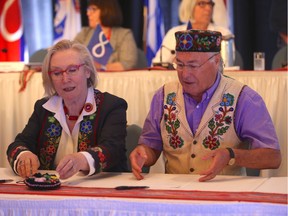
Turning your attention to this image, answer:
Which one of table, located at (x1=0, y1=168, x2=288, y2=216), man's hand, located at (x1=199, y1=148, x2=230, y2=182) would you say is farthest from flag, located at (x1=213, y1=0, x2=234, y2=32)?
table, located at (x1=0, y1=168, x2=288, y2=216)

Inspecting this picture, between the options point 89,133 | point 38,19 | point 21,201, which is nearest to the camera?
point 21,201

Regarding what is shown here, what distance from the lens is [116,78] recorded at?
15.6 feet

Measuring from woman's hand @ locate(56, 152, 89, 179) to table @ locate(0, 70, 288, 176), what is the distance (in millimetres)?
1442

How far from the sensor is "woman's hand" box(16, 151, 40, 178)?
3.33 m

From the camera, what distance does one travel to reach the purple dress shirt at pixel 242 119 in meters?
3.38

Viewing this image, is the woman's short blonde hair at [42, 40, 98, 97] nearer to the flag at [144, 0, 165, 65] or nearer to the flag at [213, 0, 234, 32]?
the flag at [213, 0, 234, 32]

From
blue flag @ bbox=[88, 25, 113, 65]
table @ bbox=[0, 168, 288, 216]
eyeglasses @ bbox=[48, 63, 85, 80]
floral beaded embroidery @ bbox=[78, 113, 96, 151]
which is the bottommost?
table @ bbox=[0, 168, 288, 216]

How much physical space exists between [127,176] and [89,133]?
1.35 ft

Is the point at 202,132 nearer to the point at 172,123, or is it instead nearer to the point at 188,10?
the point at 172,123

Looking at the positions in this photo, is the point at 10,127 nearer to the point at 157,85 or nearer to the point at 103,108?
the point at 157,85

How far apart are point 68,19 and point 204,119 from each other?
5.02 meters

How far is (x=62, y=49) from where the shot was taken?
3.65 metres

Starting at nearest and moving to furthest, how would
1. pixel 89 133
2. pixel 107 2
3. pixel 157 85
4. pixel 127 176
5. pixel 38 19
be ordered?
pixel 127 176 < pixel 89 133 < pixel 157 85 < pixel 107 2 < pixel 38 19

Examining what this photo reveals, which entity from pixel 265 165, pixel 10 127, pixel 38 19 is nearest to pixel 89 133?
pixel 265 165
